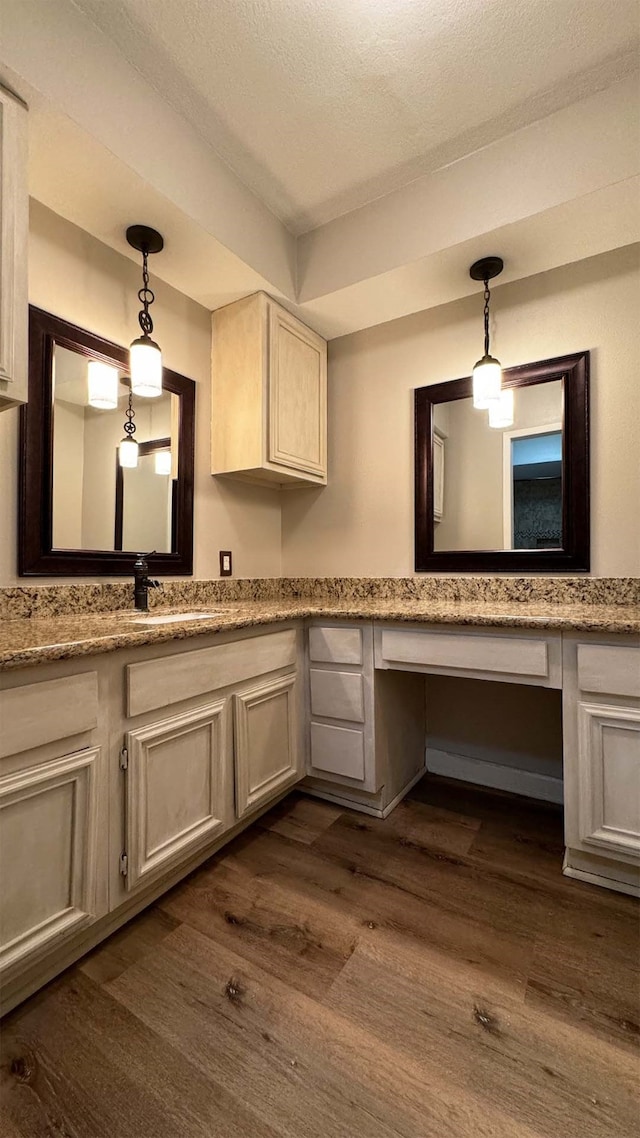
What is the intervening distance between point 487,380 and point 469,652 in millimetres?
1096

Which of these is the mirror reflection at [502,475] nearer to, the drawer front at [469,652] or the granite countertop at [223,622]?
the granite countertop at [223,622]

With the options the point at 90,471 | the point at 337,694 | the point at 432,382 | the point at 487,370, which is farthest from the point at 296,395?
the point at 337,694

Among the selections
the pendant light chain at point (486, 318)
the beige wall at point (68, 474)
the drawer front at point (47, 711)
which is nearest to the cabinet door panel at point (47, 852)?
the drawer front at point (47, 711)

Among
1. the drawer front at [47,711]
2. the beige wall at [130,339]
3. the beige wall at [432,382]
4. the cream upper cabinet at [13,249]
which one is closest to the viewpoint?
the drawer front at [47,711]

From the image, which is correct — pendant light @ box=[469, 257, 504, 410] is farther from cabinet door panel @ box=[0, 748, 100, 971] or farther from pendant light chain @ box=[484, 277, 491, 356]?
cabinet door panel @ box=[0, 748, 100, 971]

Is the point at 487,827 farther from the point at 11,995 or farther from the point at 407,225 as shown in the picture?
the point at 407,225

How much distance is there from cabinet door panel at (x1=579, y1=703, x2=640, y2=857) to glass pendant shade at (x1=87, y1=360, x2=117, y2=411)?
1.95 m

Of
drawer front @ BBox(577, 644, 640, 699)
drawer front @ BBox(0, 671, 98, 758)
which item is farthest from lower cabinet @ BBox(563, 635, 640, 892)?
drawer front @ BBox(0, 671, 98, 758)

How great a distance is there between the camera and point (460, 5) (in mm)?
1236

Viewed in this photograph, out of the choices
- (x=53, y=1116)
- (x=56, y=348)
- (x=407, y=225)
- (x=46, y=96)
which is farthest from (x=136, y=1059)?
(x=407, y=225)

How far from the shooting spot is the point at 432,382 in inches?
86.0

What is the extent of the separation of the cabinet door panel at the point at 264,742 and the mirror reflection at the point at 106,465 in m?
0.77

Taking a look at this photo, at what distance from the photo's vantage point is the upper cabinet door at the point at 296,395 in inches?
82.3

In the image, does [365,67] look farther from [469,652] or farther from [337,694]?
[337,694]
